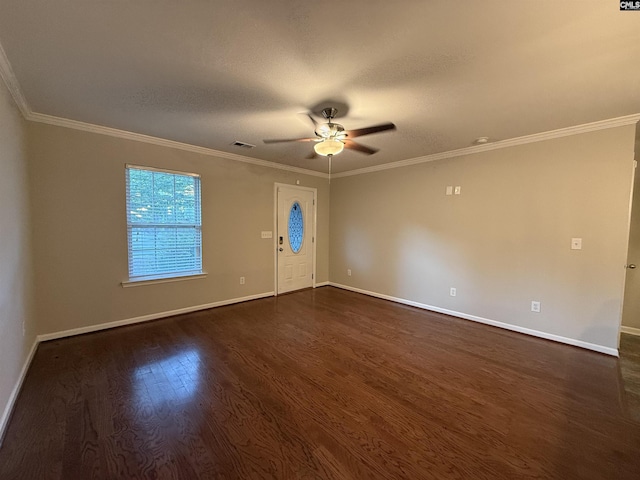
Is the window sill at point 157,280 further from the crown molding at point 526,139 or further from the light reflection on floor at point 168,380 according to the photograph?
A: the crown molding at point 526,139

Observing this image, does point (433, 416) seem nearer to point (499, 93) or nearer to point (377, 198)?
point (499, 93)

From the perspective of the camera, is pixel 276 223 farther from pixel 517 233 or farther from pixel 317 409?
pixel 517 233

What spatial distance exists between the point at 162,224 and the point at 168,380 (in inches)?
85.1

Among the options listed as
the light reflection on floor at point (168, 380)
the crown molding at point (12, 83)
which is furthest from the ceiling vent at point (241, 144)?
the light reflection on floor at point (168, 380)

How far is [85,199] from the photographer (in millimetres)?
3092

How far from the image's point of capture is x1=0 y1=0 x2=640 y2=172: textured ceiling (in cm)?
141

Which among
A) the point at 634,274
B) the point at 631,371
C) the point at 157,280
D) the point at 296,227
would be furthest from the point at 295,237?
the point at 634,274

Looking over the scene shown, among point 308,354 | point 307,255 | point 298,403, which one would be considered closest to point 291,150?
point 307,255

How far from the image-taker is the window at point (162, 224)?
3.46 metres

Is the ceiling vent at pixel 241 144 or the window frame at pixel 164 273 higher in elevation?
the ceiling vent at pixel 241 144

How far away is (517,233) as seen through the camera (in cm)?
341

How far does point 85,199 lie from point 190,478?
3162mm

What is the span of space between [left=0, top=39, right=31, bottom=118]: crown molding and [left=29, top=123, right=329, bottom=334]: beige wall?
342mm

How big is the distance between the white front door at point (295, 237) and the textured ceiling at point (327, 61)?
2248mm
